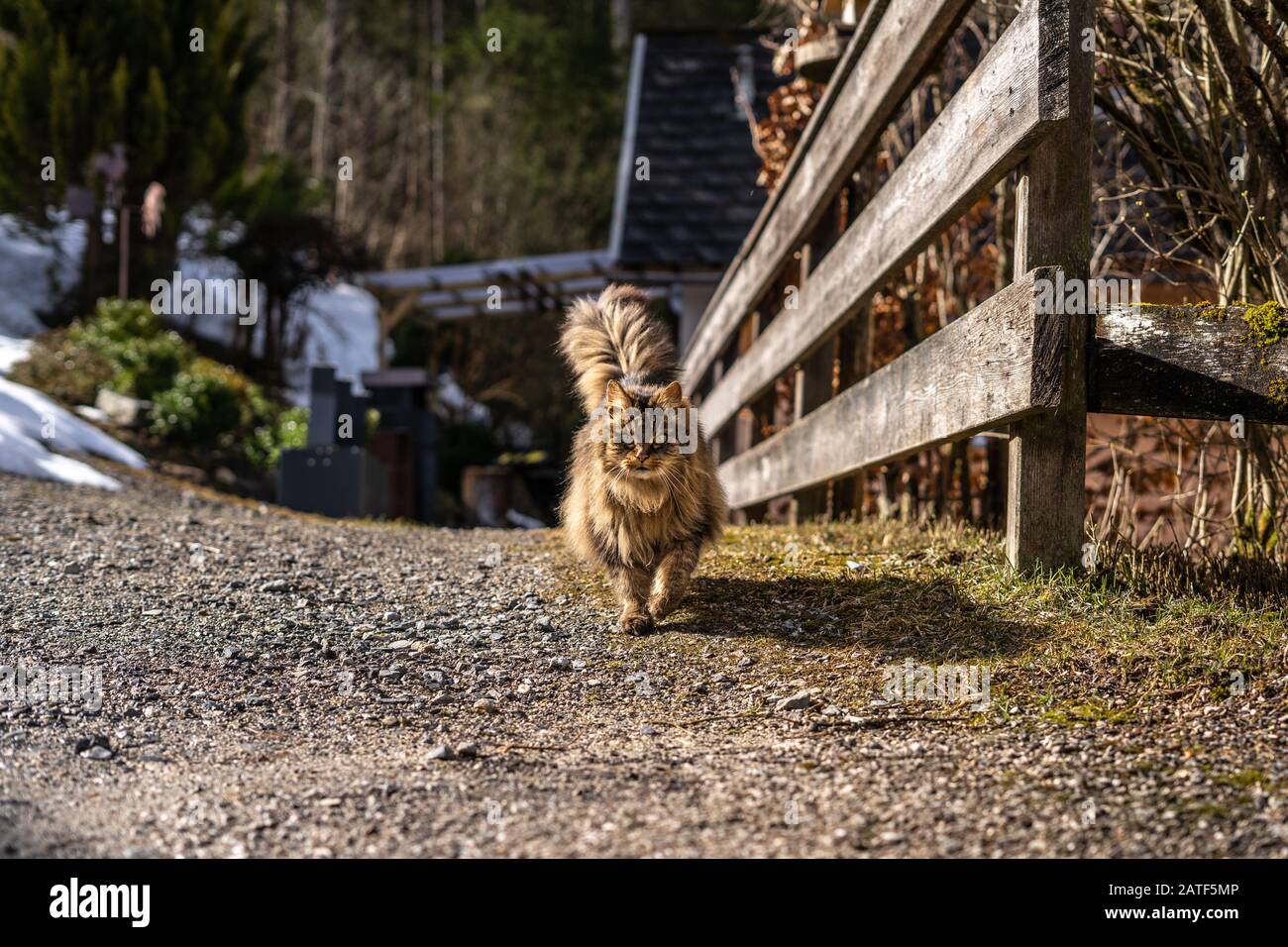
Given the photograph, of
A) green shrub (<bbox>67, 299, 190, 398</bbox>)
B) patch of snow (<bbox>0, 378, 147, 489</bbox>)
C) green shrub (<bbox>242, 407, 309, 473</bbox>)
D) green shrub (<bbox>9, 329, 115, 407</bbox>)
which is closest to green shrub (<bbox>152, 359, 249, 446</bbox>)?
green shrub (<bbox>67, 299, 190, 398</bbox>)

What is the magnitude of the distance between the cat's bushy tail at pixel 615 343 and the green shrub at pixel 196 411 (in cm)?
734

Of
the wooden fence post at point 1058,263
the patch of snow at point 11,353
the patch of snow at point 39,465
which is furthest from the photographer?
the patch of snow at point 11,353

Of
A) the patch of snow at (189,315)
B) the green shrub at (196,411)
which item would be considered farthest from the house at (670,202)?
the green shrub at (196,411)

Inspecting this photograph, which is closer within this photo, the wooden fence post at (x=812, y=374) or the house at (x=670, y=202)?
the wooden fence post at (x=812, y=374)

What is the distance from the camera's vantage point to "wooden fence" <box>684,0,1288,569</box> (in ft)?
10.2

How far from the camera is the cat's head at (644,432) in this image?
4258mm

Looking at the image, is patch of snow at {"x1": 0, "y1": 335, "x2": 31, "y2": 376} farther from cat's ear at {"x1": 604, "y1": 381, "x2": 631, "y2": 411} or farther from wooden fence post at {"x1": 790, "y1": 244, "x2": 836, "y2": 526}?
cat's ear at {"x1": 604, "y1": 381, "x2": 631, "y2": 411}

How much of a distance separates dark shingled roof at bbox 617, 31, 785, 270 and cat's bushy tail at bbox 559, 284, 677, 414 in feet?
25.3

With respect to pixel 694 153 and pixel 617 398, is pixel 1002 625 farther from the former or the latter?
pixel 694 153

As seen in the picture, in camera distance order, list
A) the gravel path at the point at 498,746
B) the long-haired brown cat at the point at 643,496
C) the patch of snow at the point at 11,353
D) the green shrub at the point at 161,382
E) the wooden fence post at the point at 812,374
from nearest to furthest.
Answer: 1. the gravel path at the point at 498,746
2. the long-haired brown cat at the point at 643,496
3. the wooden fence post at the point at 812,374
4. the green shrub at the point at 161,382
5. the patch of snow at the point at 11,353

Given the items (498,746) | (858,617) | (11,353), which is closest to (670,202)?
(11,353)

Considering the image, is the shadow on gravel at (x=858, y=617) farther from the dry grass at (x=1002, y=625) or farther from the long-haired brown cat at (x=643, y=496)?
the long-haired brown cat at (x=643, y=496)
